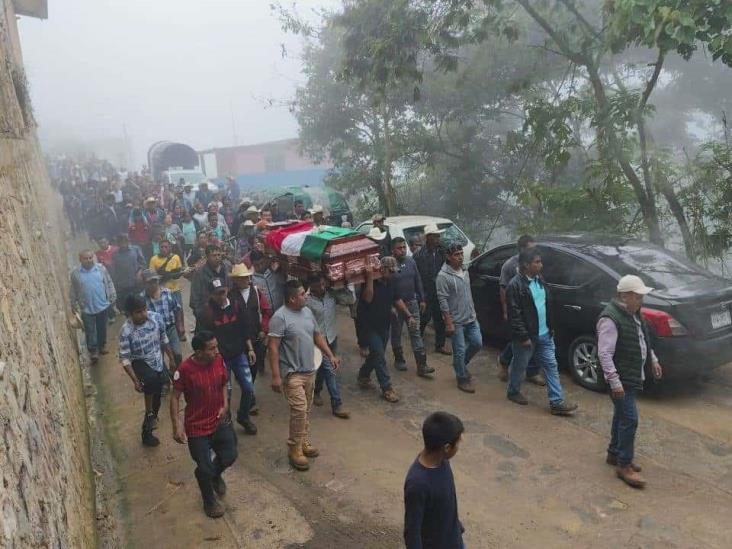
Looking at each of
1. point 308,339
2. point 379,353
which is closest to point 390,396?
point 379,353

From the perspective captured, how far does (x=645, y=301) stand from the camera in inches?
226

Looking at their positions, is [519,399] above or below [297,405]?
below

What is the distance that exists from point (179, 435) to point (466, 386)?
3.37 m

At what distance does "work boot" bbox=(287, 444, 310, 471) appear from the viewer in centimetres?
502

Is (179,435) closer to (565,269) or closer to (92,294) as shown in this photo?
(92,294)

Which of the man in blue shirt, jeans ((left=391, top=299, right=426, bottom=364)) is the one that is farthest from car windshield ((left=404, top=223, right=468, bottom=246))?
the man in blue shirt

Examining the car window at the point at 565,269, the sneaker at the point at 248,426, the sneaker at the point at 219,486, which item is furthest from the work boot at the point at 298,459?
the car window at the point at 565,269

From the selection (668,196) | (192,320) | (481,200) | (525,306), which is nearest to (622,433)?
(525,306)

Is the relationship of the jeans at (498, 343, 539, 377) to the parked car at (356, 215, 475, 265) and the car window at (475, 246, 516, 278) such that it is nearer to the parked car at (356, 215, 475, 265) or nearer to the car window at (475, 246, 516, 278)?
the car window at (475, 246, 516, 278)

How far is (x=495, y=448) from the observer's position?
5.27 meters

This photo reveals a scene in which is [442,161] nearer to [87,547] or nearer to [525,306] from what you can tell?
[525,306]

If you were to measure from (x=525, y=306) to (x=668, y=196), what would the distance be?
4638mm

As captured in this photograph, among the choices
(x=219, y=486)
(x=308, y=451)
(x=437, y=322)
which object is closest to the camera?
(x=219, y=486)

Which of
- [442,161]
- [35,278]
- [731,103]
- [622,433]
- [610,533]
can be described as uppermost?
[731,103]
